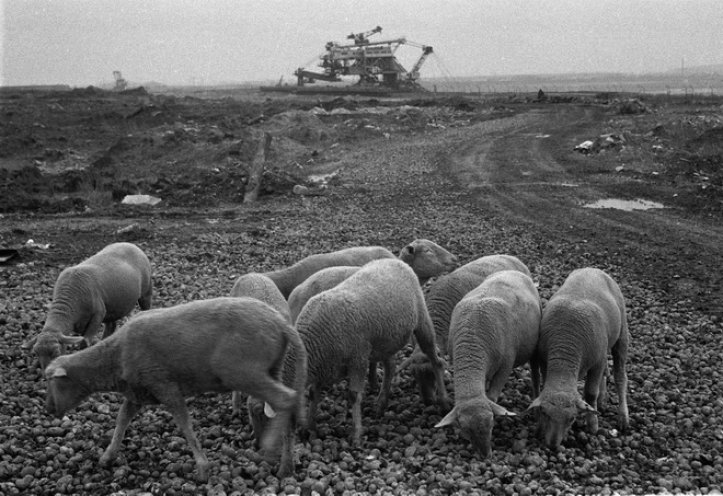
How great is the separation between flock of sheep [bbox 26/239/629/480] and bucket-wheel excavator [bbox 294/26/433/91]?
88993 mm

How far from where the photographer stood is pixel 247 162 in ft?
101

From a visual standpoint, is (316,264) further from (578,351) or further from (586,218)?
(586,218)

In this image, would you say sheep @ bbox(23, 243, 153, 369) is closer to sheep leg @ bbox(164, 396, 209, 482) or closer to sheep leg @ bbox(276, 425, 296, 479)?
sheep leg @ bbox(164, 396, 209, 482)

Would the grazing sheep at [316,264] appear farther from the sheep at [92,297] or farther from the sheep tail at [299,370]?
the sheep tail at [299,370]

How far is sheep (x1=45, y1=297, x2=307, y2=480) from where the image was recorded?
701 centimetres

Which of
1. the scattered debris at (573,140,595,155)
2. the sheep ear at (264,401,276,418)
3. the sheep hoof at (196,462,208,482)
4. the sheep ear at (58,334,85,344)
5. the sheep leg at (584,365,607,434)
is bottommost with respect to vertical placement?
the sheep hoof at (196,462,208,482)

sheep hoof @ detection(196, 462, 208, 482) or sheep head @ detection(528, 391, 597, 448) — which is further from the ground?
sheep head @ detection(528, 391, 597, 448)

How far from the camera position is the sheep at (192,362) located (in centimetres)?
701

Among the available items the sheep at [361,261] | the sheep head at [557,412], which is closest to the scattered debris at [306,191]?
the sheep at [361,261]

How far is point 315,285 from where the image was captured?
9945mm

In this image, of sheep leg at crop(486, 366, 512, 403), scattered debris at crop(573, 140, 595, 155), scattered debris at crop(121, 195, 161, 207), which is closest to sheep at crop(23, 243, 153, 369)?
sheep leg at crop(486, 366, 512, 403)

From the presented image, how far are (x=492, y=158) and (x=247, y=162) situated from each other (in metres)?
12.0

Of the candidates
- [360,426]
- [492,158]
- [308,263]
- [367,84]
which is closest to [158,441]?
[360,426]

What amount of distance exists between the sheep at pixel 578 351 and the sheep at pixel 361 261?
2819 mm
